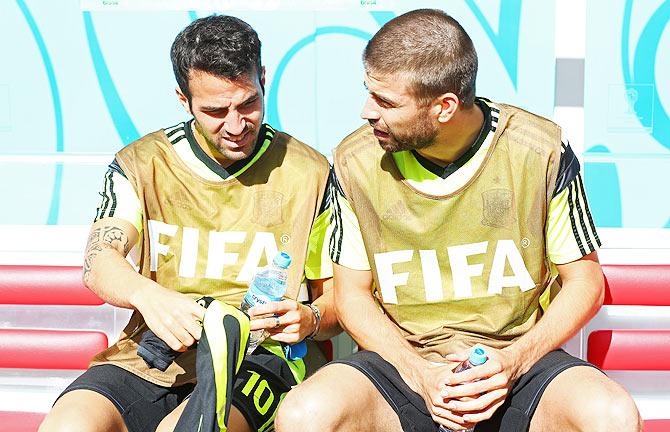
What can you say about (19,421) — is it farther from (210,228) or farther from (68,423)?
(210,228)

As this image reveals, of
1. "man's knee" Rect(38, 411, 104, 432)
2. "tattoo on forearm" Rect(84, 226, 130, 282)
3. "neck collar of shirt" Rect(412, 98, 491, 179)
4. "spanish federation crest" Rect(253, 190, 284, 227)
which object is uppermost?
"neck collar of shirt" Rect(412, 98, 491, 179)

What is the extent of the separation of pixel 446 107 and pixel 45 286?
1.63 m

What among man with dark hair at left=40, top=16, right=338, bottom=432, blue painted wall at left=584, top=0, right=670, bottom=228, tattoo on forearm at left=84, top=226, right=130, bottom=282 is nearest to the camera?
man with dark hair at left=40, top=16, right=338, bottom=432

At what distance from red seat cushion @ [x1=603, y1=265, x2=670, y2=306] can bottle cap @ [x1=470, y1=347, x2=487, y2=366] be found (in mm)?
901

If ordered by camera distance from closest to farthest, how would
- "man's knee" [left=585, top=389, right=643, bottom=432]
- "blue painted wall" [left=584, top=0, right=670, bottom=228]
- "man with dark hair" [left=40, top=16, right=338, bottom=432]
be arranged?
"man's knee" [left=585, top=389, right=643, bottom=432] → "man with dark hair" [left=40, top=16, right=338, bottom=432] → "blue painted wall" [left=584, top=0, right=670, bottom=228]

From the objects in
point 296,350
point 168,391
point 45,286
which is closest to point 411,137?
point 296,350

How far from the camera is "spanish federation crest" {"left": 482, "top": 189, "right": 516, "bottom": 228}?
304 centimetres

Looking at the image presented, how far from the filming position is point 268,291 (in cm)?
295

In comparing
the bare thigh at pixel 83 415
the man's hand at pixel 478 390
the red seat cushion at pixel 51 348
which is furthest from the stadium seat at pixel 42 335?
the man's hand at pixel 478 390

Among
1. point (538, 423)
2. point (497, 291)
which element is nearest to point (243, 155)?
point (497, 291)

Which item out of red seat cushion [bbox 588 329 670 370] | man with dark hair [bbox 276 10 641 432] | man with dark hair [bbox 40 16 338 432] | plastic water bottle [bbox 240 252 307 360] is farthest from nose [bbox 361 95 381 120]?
red seat cushion [bbox 588 329 670 370]

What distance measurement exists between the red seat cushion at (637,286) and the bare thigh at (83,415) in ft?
5.57

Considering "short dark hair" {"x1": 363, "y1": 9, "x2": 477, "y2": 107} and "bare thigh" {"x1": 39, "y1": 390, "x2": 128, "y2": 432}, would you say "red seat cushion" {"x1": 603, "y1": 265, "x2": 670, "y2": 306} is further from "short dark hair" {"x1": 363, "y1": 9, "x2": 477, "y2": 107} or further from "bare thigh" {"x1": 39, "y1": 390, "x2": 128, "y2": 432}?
"bare thigh" {"x1": 39, "y1": 390, "x2": 128, "y2": 432}

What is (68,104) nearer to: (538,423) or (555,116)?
(555,116)
